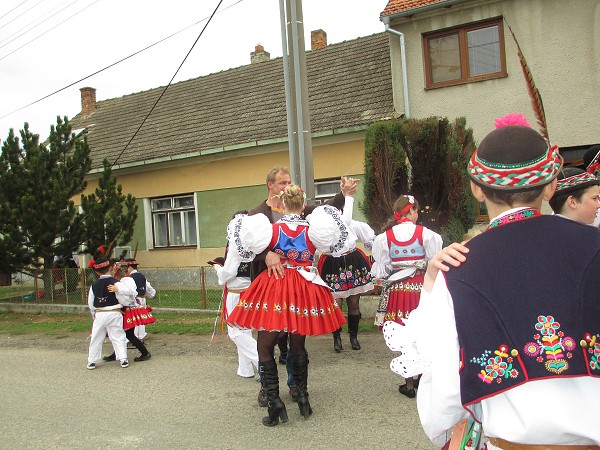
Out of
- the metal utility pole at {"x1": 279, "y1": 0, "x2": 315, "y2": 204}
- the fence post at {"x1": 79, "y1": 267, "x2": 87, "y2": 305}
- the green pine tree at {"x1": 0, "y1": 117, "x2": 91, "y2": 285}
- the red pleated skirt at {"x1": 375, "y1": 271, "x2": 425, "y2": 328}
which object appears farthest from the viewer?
the fence post at {"x1": 79, "y1": 267, "x2": 87, "y2": 305}

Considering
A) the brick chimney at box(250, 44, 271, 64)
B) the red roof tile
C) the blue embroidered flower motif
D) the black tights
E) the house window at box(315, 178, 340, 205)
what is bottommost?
the black tights

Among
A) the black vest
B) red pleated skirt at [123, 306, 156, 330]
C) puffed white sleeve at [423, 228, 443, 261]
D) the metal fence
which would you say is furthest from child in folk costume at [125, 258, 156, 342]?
puffed white sleeve at [423, 228, 443, 261]

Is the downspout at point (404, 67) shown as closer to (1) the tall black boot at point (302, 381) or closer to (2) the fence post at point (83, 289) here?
(2) the fence post at point (83, 289)

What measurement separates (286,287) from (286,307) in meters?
0.17

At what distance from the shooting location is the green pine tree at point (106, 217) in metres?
13.9

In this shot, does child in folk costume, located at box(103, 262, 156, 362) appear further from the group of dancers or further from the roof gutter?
the roof gutter

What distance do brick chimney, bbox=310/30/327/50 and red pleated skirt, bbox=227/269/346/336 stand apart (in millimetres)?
15026

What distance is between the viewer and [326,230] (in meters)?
4.62

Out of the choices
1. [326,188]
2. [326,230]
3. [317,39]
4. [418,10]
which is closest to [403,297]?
[326,230]

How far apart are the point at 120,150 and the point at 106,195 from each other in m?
3.97

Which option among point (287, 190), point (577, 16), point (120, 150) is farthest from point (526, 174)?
point (120, 150)

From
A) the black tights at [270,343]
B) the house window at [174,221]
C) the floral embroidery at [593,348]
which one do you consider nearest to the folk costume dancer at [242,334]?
the black tights at [270,343]

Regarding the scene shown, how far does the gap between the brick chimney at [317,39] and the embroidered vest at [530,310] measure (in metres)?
17.6

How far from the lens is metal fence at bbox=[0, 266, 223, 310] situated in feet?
40.9
